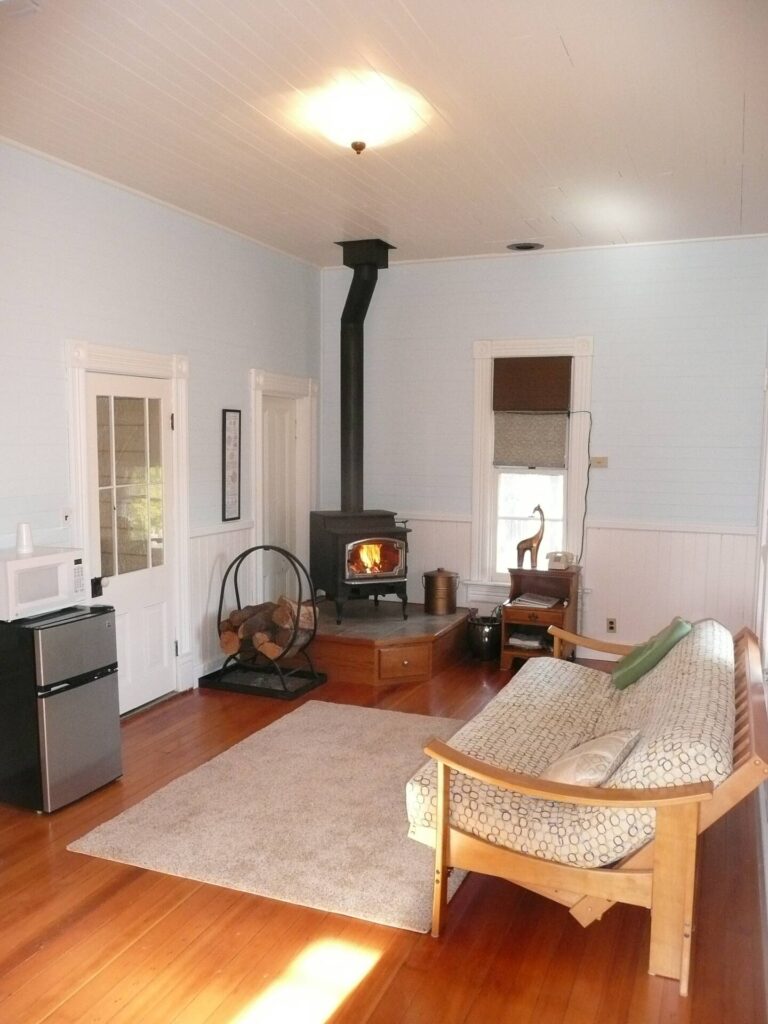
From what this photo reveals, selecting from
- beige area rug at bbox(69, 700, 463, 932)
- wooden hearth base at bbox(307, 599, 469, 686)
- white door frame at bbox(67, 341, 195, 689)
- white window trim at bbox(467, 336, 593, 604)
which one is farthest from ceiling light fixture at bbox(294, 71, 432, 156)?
wooden hearth base at bbox(307, 599, 469, 686)

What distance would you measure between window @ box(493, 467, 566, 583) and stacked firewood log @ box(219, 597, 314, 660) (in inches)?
73.9

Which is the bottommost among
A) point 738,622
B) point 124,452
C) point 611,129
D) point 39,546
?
point 738,622

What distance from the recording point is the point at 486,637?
20.4 feet

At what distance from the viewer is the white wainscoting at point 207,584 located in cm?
551

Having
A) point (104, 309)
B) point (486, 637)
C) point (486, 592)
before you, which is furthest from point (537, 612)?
point (104, 309)

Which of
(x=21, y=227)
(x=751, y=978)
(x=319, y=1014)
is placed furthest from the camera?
(x=21, y=227)

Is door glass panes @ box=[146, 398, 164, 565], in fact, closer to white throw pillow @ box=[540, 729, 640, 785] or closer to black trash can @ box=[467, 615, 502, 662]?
black trash can @ box=[467, 615, 502, 662]

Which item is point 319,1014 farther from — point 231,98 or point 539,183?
point 539,183

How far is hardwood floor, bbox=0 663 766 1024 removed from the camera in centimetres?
248

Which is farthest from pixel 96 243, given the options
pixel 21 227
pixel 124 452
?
pixel 124 452

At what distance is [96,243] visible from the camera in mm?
4543

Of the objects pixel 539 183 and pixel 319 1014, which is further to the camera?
pixel 539 183

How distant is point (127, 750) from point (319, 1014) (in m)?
2.34

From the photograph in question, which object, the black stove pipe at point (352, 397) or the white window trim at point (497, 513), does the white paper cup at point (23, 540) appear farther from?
the white window trim at point (497, 513)
